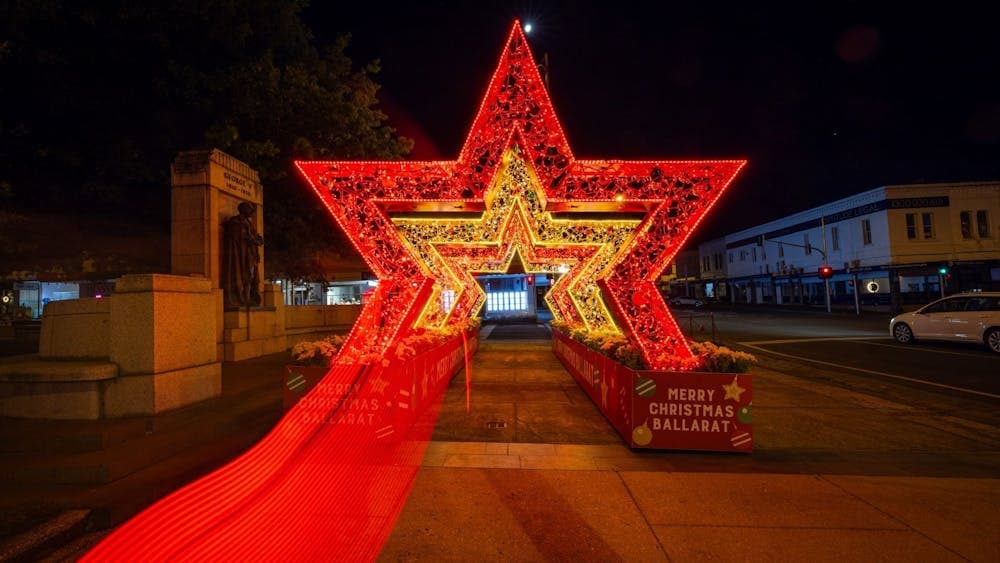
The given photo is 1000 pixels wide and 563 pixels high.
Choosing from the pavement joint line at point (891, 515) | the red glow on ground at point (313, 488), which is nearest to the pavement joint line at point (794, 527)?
the pavement joint line at point (891, 515)

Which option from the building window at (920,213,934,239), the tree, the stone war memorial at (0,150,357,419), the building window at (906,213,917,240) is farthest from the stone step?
the building window at (920,213,934,239)

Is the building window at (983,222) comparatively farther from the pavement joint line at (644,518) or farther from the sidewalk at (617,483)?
the pavement joint line at (644,518)

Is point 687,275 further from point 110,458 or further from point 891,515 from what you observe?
point 110,458

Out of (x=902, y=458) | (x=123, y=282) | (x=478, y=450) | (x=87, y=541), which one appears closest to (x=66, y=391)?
(x=123, y=282)

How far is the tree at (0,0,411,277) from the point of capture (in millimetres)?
8156

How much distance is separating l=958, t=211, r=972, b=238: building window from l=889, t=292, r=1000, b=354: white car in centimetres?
2481

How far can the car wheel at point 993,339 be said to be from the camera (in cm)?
1257

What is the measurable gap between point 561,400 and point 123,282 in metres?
6.60

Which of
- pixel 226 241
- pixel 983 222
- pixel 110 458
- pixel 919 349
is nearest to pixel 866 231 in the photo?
pixel 983 222

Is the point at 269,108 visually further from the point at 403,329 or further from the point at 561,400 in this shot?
the point at 561,400

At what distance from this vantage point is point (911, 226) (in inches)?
1250

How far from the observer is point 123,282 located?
5734mm

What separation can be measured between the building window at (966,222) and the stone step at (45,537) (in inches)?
1776

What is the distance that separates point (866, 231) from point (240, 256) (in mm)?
40681
